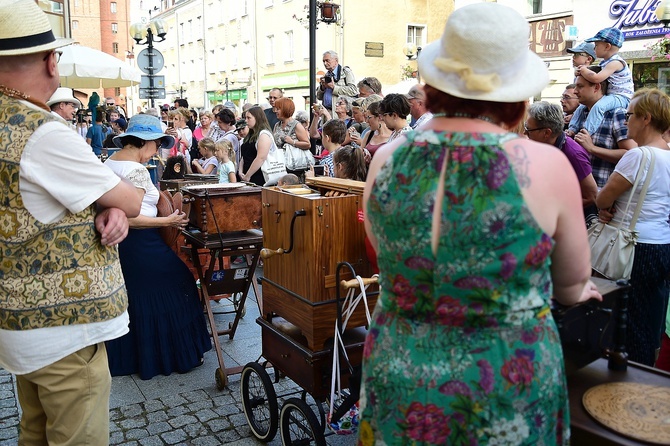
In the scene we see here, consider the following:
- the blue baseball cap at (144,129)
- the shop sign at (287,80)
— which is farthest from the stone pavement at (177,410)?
the shop sign at (287,80)

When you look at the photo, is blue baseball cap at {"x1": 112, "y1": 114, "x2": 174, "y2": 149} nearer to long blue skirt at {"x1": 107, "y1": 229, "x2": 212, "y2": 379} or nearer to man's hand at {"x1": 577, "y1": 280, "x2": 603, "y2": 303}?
long blue skirt at {"x1": 107, "y1": 229, "x2": 212, "y2": 379}

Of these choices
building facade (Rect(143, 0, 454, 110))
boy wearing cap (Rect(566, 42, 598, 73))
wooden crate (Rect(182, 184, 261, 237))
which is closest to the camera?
wooden crate (Rect(182, 184, 261, 237))

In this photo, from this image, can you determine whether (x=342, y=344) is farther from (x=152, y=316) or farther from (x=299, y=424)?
(x=152, y=316)

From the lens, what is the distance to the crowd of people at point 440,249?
151 centimetres

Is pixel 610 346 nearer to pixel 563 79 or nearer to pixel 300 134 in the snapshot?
pixel 300 134

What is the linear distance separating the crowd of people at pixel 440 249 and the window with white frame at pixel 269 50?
32.4 metres

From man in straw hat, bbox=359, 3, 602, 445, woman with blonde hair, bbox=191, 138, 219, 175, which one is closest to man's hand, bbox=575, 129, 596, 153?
man in straw hat, bbox=359, 3, 602, 445

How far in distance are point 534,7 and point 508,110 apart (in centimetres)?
1942

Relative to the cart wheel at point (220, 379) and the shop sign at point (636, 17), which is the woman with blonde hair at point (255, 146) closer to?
the cart wheel at point (220, 379)

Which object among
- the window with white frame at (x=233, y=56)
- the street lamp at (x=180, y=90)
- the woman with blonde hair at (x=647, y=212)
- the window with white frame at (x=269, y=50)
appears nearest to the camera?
the woman with blonde hair at (x=647, y=212)

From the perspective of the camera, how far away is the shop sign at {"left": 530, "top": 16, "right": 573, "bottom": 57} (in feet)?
58.7

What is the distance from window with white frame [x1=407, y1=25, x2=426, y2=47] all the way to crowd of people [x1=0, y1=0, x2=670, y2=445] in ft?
93.6

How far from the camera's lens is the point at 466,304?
1.52 metres

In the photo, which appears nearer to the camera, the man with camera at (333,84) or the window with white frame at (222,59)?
the man with camera at (333,84)
